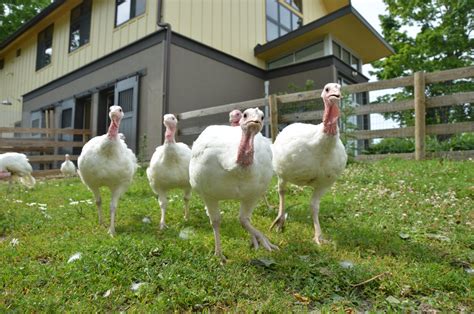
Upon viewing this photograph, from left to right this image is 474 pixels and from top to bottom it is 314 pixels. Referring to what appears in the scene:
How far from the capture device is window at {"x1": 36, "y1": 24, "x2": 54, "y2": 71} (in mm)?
19484

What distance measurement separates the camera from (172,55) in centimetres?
1272

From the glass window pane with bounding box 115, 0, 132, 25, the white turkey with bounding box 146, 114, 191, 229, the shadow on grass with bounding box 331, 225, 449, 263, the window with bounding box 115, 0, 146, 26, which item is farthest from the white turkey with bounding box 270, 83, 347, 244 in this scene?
the glass window pane with bounding box 115, 0, 132, 25

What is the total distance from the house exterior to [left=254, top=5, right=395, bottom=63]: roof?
0.04m

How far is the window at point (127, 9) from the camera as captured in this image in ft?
45.5

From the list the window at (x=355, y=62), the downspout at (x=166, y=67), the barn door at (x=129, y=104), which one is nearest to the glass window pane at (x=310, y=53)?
the window at (x=355, y=62)

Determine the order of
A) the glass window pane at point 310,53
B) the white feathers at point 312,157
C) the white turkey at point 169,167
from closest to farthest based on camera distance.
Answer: the white feathers at point 312,157 < the white turkey at point 169,167 < the glass window pane at point 310,53

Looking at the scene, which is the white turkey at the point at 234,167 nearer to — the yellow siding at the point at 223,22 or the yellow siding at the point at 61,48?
the yellow siding at the point at 223,22

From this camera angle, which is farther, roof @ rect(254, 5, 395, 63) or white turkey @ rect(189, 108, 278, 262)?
roof @ rect(254, 5, 395, 63)

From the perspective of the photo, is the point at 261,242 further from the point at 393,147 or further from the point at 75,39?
the point at 75,39

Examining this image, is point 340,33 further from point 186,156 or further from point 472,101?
point 186,156

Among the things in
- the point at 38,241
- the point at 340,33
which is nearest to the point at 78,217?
the point at 38,241

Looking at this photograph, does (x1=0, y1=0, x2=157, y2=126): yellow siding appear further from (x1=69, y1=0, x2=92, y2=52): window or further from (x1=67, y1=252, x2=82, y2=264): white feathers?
(x1=67, y1=252, x2=82, y2=264): white feathers

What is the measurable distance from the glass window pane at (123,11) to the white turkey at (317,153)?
40.0 feet

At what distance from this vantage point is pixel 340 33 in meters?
15.8
